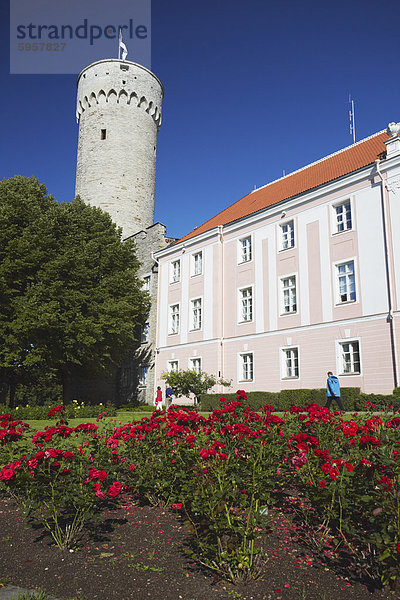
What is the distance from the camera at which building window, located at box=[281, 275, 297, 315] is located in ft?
75.8

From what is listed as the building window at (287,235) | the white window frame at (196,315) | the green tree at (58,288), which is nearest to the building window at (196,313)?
the white window frame at (196,315)

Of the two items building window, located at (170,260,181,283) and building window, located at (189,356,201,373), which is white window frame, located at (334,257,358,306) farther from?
building window, located at (170,260,181,283)

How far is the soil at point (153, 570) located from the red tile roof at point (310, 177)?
20.1 m

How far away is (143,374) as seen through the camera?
3225cm

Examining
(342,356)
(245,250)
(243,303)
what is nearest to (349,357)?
(342,356)

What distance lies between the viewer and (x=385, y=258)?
19.4m

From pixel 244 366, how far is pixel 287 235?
300 inches

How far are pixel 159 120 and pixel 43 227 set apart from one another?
21516 mm

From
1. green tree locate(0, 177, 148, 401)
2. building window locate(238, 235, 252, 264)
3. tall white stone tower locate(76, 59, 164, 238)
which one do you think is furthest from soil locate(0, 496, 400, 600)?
tall white stone tower locate(76, 59, 164, 238)

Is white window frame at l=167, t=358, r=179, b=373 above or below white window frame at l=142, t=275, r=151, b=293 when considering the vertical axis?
below

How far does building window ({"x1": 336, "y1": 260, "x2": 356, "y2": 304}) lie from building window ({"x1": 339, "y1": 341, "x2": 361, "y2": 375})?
80.4 inches

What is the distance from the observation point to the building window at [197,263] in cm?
2897

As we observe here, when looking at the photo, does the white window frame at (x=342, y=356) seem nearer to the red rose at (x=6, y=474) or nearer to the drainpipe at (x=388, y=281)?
the drainpipe at (x=388, y=281)

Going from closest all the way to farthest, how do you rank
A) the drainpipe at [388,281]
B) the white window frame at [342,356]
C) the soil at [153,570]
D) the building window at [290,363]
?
the soil at [153,570] → the drainpipe at [388,281] → the white window frame at [342,356] → the building window at [290,363]
